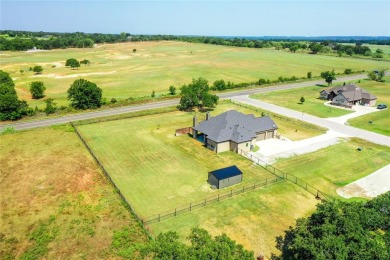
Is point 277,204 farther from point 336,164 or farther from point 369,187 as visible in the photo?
point 336,164

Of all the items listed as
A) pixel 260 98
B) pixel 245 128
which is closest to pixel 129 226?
pixel 245 128

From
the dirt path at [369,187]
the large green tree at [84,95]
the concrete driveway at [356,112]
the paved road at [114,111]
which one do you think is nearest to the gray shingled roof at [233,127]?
the dirt path at [369,187]

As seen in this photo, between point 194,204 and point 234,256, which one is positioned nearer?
point 234,256

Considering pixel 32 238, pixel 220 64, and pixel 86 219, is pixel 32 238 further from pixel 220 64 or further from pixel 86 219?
pixel 220 64

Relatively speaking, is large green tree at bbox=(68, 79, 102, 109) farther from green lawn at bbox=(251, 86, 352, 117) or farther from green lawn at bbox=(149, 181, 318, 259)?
green lawn at bbox=(149, 181, 318, 259)

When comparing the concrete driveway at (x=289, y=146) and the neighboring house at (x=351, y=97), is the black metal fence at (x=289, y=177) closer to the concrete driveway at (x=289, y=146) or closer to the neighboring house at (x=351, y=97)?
the concrete driveway at (x=289, y=146)

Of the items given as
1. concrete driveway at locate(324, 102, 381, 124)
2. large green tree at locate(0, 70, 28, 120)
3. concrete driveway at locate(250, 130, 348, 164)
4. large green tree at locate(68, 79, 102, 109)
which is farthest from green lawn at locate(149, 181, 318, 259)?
large green tree at locate(0, 70, 28, 120)
